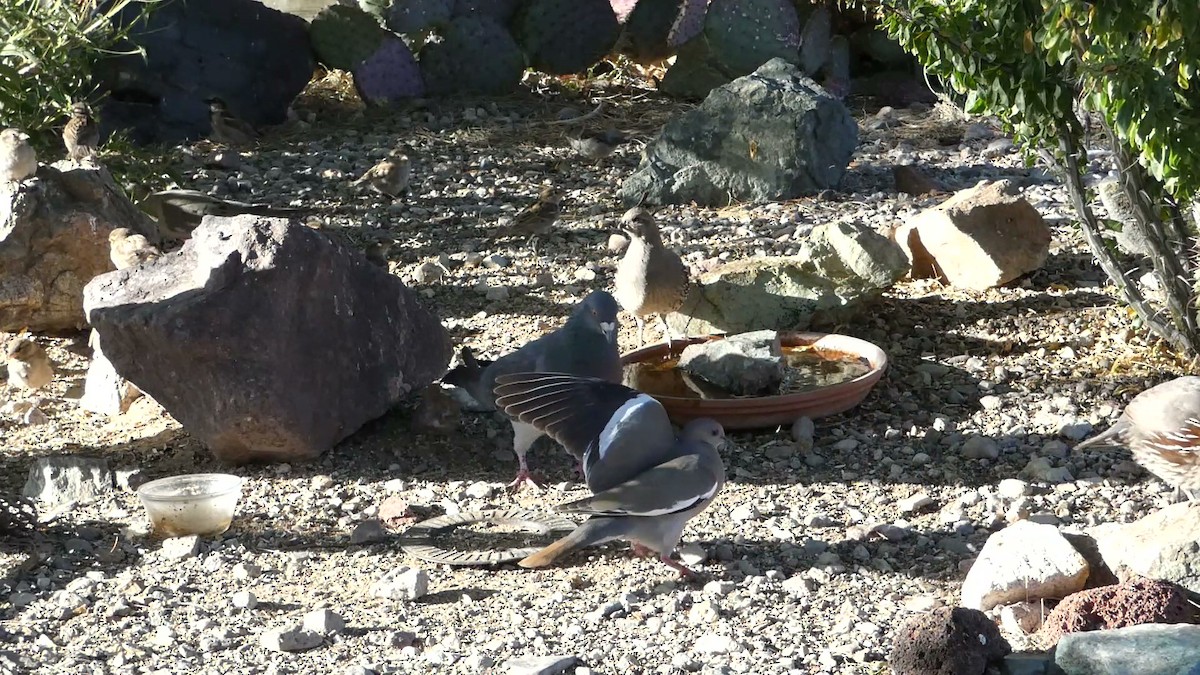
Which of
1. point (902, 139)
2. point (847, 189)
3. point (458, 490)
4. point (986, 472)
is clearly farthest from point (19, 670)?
point (902, 139)

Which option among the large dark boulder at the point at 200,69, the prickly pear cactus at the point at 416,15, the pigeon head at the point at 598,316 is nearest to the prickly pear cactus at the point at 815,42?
the prickly pear cactus at the point at 416,15

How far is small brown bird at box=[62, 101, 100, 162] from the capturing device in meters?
8.88

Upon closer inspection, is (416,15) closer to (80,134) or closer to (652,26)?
(652,26)

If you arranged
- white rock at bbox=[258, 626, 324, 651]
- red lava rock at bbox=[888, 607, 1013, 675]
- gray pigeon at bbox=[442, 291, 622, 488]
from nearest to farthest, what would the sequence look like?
red lava rock at bbox=[888, 607, 1013, 675] < white rock at bbox=[258, 626, 324, 651] < gray pigeon at bbox=[442, 291, 622, 488]

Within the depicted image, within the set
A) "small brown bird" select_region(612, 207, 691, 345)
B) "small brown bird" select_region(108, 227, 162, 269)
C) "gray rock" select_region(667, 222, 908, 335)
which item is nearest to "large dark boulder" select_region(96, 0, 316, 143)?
Answer: "small brown bird" select_region(108, 227, 162, 269)

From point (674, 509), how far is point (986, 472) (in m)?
1.58

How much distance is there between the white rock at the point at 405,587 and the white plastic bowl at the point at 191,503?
0.78 m

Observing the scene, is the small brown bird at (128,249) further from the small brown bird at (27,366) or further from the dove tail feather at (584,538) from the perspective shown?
the dove tail feather at (584,538)

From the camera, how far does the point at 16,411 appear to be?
6.56m

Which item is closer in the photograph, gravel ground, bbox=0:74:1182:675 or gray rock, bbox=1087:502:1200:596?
gray rock, bbox=1087:502:1200:596

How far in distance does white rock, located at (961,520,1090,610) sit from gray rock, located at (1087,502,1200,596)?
11 centimetres

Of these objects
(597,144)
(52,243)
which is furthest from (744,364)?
(597,144)

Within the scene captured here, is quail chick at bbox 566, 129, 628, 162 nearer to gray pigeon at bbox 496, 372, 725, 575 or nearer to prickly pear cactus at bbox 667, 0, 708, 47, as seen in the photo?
prickly pear cactus at bbox 667, 0, 708, 47

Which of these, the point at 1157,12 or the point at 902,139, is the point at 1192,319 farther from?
the point at 902,139
